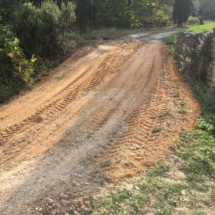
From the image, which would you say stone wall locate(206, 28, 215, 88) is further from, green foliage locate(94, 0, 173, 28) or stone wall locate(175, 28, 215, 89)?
green foliage locate(94, 0, 173, 28)

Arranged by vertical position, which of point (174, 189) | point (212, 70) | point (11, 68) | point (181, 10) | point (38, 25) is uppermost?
point (181, 10)

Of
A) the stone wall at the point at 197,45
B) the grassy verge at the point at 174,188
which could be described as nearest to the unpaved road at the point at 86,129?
the grassy verge at the point at 174,188

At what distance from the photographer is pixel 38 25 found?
37.5 feet

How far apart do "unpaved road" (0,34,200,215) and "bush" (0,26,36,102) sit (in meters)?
0.63

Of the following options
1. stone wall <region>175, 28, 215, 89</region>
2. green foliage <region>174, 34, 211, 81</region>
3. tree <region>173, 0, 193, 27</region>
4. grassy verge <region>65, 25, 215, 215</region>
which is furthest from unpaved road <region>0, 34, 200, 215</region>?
tree <region>173, 0, 193, 27</region>

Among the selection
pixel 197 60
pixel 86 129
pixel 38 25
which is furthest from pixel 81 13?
pixel 86 129

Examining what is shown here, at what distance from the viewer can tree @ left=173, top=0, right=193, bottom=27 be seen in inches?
1146

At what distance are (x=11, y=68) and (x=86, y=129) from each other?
452 centimetres

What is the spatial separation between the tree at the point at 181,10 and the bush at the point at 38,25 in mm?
19995

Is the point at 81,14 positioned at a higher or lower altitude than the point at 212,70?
higher

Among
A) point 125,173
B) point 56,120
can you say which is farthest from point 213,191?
point 56,120

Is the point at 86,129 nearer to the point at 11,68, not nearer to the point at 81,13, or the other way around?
the point at 11,68

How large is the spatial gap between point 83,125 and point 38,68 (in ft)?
17.0

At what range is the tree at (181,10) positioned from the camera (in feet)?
95.5
